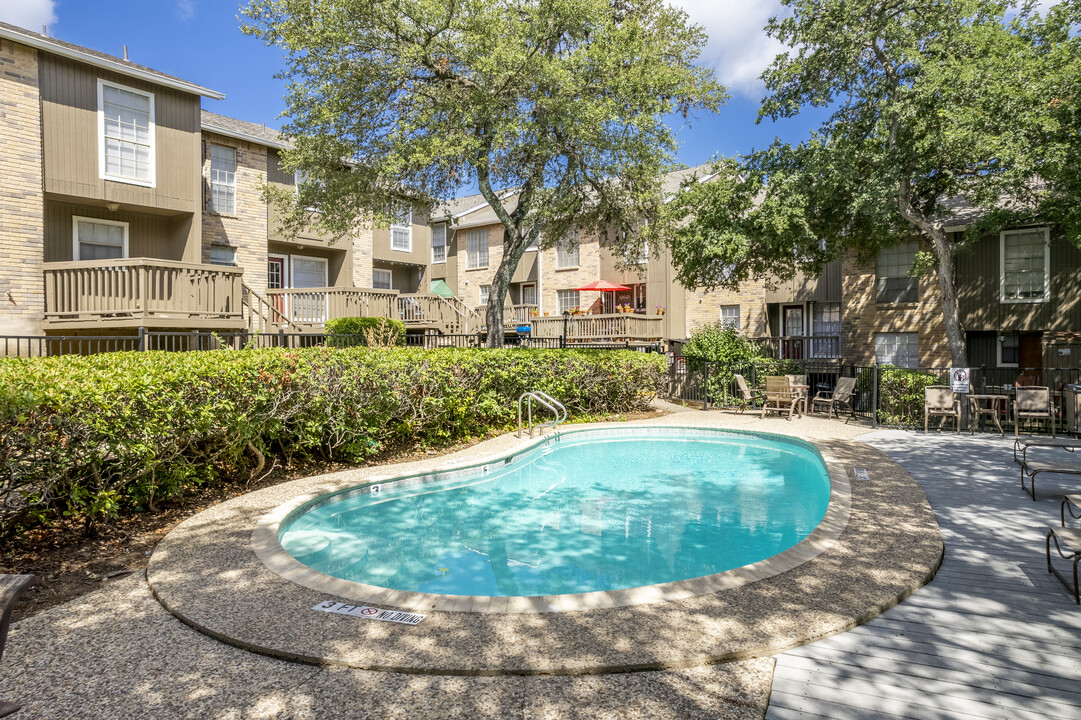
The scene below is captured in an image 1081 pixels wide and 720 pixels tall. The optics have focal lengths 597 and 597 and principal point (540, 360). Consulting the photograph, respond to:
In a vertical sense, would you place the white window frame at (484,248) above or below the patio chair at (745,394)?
above

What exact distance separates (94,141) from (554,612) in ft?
55.2

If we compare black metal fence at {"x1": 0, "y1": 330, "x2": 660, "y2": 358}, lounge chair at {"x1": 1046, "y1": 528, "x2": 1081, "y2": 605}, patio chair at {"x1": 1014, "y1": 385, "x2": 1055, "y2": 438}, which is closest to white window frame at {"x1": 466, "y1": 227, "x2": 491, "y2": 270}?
black metal fence at {"x1": 0, "y1": 330, "x2": 660, "y2": 358}

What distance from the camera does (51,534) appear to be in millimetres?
5613

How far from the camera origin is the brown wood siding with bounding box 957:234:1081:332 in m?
18.1

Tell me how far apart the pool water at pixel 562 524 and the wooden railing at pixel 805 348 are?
12.2 metres

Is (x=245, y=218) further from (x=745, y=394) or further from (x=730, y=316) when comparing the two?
(x=730, y=316)

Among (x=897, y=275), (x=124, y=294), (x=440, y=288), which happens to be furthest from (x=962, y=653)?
(x=440, y=288)

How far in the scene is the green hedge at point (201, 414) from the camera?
5082 millimetres

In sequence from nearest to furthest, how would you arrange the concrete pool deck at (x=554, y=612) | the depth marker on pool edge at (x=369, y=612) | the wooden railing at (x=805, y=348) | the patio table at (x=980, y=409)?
the concrete pool deck at (x=554, y=612) → the depth marker on pool edge at (x=369, y=612) → the patio table at (x=980, y=409) → the wooden railing at (x=805, y=348)

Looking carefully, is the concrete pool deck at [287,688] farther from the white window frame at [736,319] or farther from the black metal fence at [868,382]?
the white window frame at [736,319]

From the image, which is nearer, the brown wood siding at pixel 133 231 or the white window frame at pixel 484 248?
the brown wood siding at pixel 133 231

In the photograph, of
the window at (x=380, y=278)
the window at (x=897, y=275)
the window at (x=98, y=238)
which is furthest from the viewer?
the window at (x=380, y=278)

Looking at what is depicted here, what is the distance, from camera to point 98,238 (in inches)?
618

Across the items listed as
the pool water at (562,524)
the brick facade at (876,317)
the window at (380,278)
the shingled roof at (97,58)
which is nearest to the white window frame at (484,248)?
the window at (380,278)
